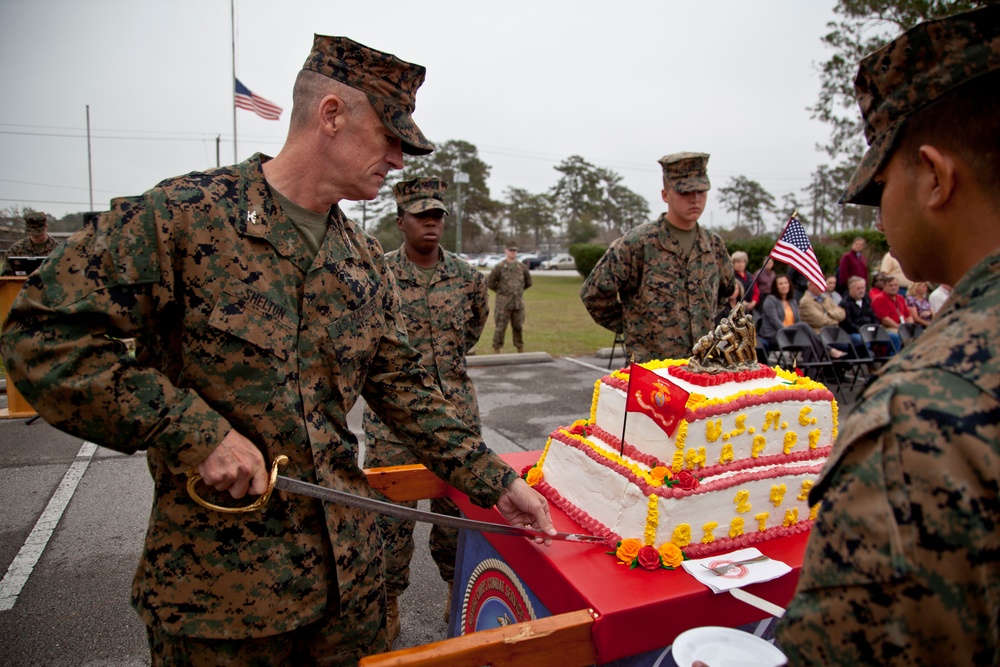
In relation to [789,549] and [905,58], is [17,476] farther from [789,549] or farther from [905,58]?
[905,58]

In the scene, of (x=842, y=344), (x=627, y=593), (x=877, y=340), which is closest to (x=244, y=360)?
(x=627, y=593)

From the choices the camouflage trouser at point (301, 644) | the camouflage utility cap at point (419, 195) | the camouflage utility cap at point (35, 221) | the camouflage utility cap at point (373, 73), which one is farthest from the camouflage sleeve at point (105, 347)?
the camouflage utility cap at point (35, 221)

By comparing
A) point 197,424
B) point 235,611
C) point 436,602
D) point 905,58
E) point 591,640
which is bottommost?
point 436,602

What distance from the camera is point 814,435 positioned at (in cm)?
280

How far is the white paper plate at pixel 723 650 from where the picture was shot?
5.23 ft

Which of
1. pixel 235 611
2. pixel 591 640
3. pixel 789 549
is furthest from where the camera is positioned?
pixel 789 549

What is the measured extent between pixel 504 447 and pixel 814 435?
391 cm

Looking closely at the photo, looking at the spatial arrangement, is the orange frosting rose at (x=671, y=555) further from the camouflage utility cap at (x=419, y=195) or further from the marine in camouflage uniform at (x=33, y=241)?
the marine in camouflage uniform at (x=33, y=241)

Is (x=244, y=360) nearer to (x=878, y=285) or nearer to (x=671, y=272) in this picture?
(x=671, y=272)

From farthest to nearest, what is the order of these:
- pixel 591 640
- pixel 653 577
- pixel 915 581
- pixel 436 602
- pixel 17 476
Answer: pixel 17 476, pixel 436 602, pixel 653 577, pixel 591 640, pixel 915 581

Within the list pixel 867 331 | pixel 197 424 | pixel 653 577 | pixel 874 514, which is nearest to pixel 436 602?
pixel 653 577

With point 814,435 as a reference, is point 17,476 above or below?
below

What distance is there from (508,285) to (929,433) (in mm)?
10953

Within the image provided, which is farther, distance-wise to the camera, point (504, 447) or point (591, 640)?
point (504, 447)
